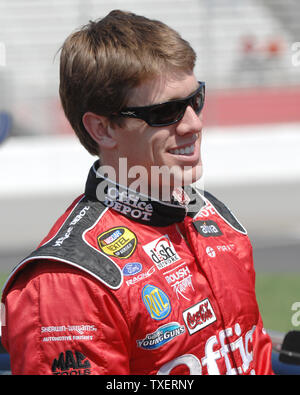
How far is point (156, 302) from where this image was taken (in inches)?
60.1

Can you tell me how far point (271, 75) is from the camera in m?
9.04

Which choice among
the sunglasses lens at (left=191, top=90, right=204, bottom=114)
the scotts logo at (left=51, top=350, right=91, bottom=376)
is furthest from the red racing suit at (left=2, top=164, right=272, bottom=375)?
the sunglasses lens at (left=191, top=90, right=204, bottom=114)

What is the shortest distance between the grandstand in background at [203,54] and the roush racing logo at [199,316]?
6579 mm

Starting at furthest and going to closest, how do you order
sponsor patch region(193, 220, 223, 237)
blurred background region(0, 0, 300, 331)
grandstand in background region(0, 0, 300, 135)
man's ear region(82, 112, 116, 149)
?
grandstand in background region(0, 0, 300, 135) < blurred background region(0, 0, 300, 331) < sponsor patch region(193, 220, 223, 237) < man's ear region(82, 112, 116, 149)

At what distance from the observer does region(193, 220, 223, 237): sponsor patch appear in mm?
1772

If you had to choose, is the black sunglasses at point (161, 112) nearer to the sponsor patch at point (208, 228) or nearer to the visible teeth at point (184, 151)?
the visible teeth at point (184, 151)

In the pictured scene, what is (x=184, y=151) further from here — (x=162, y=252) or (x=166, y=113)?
(x=162, y=252)

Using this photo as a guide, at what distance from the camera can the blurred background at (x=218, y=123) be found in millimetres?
6707

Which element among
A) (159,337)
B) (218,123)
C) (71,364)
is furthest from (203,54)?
(71,364)

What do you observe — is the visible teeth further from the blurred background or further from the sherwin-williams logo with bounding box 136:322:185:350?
the blurred background

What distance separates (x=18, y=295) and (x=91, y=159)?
18.2 feet

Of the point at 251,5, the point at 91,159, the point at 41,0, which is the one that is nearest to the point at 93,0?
the point at 41,0

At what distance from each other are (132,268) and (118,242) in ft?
0.26

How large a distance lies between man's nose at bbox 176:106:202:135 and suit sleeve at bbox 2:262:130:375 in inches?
17.2
